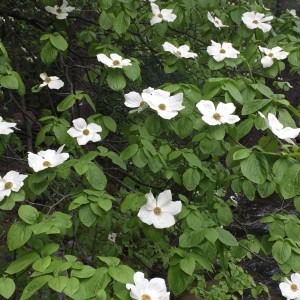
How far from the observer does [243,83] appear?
1635mm

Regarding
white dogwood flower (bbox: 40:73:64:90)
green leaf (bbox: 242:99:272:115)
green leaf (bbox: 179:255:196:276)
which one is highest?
green leaf (bbox: 242:99:272:115)

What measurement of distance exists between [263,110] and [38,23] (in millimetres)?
1429

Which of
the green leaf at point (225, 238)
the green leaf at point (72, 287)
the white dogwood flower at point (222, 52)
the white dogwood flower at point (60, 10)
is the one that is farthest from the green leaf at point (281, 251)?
the white dogwood flower at point (60, 10)

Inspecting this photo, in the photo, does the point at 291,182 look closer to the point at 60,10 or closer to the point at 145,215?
the point at 145,215

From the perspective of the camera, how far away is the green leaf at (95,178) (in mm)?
1395

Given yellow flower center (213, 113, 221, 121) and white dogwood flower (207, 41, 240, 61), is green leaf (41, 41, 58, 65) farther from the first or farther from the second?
yellow flower center (213, 113, 221, 121)

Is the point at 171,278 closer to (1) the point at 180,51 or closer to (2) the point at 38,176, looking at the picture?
(2) the point at 38,176

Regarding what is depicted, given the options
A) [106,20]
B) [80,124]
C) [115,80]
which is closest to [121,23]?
[106,20]

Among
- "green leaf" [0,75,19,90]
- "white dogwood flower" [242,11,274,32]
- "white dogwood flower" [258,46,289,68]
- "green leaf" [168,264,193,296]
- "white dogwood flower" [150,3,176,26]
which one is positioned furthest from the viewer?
"white dogwood flower" [242,11,274,32]

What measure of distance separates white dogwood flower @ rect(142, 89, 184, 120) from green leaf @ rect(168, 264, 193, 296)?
43cm

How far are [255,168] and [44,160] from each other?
1.96 ft

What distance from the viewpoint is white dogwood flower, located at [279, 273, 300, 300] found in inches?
61.4

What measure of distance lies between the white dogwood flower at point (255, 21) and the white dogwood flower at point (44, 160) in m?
1.07

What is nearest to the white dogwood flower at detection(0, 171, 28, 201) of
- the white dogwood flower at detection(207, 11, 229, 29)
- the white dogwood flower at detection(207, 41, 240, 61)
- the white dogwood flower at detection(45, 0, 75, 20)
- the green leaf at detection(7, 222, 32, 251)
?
the green leaf at detection(7, 222, 32, 251)
